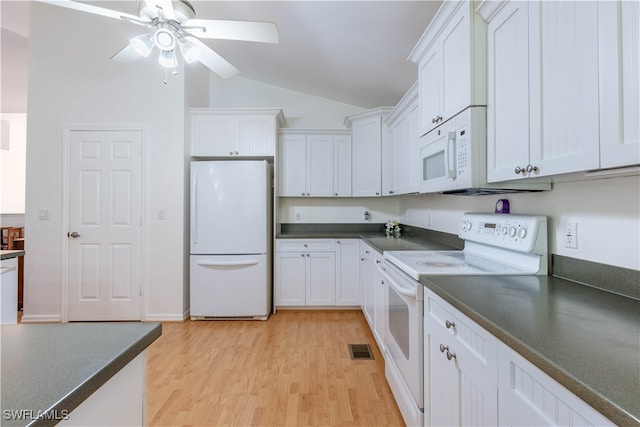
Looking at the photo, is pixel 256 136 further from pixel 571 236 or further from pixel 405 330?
pixel 571 236

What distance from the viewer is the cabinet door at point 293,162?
3703mm

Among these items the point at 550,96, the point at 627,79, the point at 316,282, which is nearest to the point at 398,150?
the point at 316,282

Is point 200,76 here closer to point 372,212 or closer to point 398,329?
point 372,212

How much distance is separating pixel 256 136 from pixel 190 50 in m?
1.55

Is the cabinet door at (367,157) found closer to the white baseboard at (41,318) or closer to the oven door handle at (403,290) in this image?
the oven door handle at (403,290)

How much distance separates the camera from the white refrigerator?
3.15 meters

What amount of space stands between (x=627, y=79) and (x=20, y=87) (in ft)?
21.7

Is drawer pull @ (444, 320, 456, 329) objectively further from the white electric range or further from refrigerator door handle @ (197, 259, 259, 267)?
refrigerator door handle @ (197, 259, 259, 267)

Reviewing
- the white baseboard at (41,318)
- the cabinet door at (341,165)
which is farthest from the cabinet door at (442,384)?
the white baseboard at (41,318)

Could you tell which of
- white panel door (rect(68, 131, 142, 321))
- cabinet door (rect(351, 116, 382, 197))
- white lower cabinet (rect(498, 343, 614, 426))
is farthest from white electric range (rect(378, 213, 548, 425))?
white panel door (rect(68, 131, 142, 321))

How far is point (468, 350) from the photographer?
3.33 feet

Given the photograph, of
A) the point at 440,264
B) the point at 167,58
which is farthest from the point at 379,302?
the point at 167,58

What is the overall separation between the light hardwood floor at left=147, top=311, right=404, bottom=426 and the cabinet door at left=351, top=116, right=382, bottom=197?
1.56 meters

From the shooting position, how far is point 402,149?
289cm
